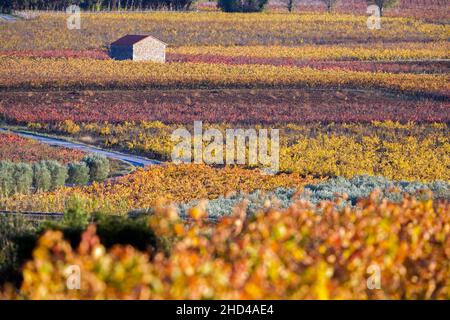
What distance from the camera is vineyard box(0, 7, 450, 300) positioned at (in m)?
11.6

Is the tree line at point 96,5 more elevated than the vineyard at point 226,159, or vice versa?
the tree line at point 96,5

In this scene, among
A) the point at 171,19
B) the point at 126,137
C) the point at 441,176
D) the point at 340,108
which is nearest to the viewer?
the point at 441,176

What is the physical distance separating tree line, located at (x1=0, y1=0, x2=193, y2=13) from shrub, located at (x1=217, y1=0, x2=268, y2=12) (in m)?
4.97

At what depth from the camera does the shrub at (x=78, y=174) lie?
30812 millimetres

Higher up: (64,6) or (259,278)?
(64,6)

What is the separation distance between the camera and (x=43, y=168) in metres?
29.7

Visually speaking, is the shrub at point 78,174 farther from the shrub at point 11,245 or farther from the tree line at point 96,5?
the tree line at point 96,5

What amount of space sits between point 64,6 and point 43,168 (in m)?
85.8

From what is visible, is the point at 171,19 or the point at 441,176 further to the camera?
the point at 171,19

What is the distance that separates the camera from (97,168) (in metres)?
31.6

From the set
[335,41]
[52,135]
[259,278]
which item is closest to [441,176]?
[52,135]

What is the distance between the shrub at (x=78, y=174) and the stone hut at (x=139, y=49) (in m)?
39.8

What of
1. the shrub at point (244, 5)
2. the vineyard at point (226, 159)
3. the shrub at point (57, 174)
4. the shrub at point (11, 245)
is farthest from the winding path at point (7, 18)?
the shrub at point (11, 245)
